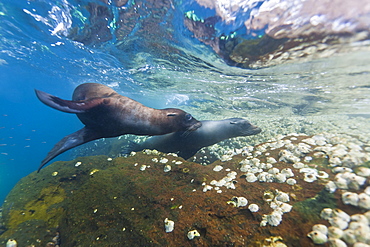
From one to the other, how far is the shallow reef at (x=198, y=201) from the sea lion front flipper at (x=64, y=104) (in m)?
1.47

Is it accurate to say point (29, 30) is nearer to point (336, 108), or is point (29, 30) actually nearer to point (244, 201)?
point (244, 201)

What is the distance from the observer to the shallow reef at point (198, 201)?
6.29 ft

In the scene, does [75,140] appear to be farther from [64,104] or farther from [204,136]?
[204,136]

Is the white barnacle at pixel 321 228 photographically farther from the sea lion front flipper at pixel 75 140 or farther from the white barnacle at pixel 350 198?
the sea lion front flipper at pixel 75 140

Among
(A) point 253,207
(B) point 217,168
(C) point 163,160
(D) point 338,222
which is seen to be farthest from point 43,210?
(D) point 338,222

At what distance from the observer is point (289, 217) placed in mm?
1912

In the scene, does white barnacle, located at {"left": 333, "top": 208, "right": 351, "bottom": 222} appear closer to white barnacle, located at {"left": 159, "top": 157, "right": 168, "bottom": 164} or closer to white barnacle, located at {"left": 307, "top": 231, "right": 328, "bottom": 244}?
white barnacle, located at {"left": 307, "top": 231, "right": 328, "bottom": 244}

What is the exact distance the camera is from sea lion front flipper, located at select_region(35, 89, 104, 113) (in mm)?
2938

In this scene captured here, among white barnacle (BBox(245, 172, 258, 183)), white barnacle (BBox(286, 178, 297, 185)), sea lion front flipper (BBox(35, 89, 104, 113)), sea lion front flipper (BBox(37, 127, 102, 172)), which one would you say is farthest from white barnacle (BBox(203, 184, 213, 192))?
sea lion front flipper (BBox(35, 89, 104, 113))

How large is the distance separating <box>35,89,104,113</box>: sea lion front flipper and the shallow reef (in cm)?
147

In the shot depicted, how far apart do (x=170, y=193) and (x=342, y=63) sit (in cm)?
832

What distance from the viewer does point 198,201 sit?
2449 millimetres

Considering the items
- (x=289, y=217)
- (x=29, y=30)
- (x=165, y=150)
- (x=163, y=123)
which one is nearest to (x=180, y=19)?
(x=163, y=123)

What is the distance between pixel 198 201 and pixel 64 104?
3.00 meters
